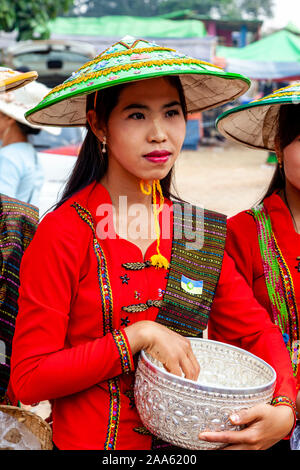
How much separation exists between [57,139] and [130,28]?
15924 millimetres

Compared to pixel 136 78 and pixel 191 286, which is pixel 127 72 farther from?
pixel 191 286

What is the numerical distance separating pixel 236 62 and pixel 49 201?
12.1m

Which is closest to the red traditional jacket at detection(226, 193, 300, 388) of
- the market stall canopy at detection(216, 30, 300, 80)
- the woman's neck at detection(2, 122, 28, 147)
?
the woman's neck at detection(2, 122, 28, 147)

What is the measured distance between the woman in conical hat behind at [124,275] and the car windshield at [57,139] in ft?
14.9

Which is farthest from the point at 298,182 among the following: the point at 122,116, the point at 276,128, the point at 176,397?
the point at 176,397

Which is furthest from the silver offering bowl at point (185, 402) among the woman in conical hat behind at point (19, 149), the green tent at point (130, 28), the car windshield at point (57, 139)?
the green tent at point (130, 28)

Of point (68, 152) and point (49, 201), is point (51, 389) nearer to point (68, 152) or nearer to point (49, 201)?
point (49, 201)

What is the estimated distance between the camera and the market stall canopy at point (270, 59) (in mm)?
15234

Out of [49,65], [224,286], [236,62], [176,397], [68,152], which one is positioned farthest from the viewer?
[236,62]

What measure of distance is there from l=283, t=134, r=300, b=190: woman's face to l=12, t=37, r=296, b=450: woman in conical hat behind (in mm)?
295

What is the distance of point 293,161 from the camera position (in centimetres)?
187

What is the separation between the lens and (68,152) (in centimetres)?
603

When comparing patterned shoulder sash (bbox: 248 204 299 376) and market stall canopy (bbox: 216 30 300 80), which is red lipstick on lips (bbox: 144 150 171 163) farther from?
market stall canopy (bbox: 216 30 300 80)
